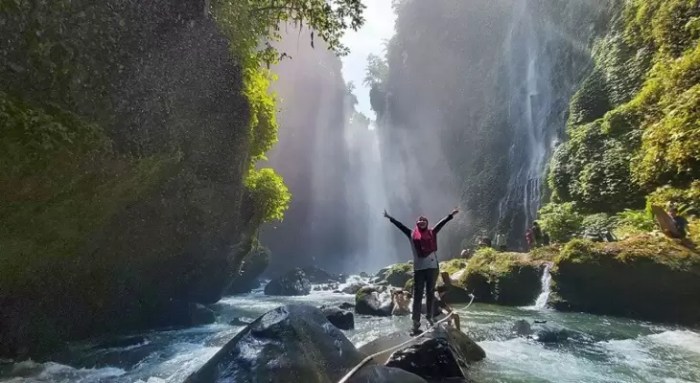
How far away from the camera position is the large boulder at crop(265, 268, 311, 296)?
3047 cm

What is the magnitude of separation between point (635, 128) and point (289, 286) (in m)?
23.9

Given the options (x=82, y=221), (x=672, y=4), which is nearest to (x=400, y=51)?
(x=672, y=4)

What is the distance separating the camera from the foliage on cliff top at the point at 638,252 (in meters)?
11.0

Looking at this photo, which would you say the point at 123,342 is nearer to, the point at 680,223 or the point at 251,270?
the point at 680,223

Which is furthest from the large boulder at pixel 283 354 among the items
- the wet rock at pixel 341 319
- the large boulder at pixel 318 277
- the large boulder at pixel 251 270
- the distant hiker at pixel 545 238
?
the large boulder at pixel 318 277

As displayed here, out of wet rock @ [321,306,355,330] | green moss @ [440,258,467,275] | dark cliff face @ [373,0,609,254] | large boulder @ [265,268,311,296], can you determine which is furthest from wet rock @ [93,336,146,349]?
dark cliff face @ [373,0,609,254]

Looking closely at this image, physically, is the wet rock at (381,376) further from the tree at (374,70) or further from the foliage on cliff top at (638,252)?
the tree at (374,70)

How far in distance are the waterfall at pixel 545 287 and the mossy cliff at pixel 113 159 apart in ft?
40.2

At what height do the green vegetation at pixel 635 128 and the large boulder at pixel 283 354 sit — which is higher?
the green vegetation at pixel 635 128

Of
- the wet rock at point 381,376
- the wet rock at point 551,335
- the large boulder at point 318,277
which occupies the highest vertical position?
the large boulder at point 318,277

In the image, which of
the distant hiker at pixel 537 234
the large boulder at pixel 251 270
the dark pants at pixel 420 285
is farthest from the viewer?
the large boulder at pixel 251 270

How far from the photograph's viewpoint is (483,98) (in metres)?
43.7

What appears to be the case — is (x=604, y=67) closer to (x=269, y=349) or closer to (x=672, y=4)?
(x=672, y=4)

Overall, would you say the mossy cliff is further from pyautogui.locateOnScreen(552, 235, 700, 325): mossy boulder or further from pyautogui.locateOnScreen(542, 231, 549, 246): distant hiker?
pyautogui.locateOnScreen(542, 231, 549, 246): distant hiker
